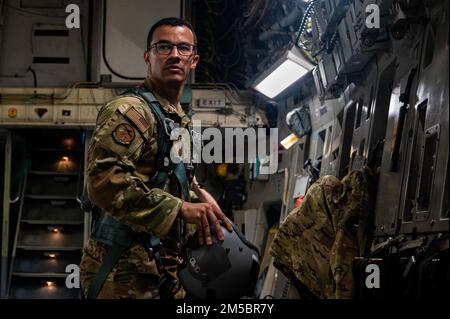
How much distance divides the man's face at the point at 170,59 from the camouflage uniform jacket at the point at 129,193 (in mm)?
184

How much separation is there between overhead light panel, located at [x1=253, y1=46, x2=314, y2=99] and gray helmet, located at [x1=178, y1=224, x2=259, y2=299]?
3.35 metres

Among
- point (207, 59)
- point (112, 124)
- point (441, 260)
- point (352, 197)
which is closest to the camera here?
point (441, 260)

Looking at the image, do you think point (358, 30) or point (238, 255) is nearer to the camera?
point (238, 255)

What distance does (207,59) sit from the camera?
8320mm

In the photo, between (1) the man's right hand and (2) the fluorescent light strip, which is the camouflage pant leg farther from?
(2) the fluorescent light strip

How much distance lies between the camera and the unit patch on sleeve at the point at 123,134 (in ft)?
8.82

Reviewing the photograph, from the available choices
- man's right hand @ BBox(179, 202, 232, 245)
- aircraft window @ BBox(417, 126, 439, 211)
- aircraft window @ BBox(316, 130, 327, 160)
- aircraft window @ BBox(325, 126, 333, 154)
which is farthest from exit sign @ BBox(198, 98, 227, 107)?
man's right hand @ BBox(179, 202, 232, 245)

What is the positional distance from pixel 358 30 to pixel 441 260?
1895 mm

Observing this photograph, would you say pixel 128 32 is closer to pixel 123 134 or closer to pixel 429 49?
pixel 429 49

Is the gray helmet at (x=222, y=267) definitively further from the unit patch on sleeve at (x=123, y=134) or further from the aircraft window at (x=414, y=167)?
the aircraft window at (x=414, y=167)

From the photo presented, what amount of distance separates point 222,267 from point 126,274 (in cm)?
37

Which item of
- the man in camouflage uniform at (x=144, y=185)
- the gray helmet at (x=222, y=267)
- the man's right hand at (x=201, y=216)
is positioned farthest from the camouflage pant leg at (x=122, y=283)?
the man's right hand at (x=201, y=216)
